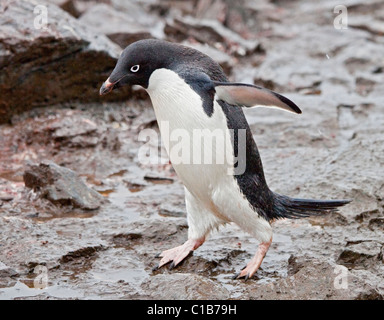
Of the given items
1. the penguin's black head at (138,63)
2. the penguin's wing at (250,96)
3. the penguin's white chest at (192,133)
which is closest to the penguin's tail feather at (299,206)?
the penguin's white chest at (192,133)

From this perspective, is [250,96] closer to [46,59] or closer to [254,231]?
[254,231]

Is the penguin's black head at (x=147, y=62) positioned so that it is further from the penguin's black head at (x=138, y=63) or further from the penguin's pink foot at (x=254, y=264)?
the penguin's pink foot at (x=254, y=264)

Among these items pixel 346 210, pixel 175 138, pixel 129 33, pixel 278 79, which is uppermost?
pixel 129 33

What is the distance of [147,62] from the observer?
4.08 metres

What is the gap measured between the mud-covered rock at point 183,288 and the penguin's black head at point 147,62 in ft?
3.82

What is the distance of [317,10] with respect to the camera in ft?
41.7

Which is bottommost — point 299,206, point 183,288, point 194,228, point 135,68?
point 183,288

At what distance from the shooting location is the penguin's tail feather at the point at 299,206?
14.9 ft

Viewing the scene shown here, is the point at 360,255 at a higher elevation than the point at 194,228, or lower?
lower

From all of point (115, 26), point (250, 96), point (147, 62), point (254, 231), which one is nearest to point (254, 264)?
point (254, 231)

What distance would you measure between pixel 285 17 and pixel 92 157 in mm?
7083

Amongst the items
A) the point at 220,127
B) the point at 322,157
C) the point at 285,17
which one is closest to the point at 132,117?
the point at 322,157

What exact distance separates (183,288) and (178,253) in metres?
0.66
